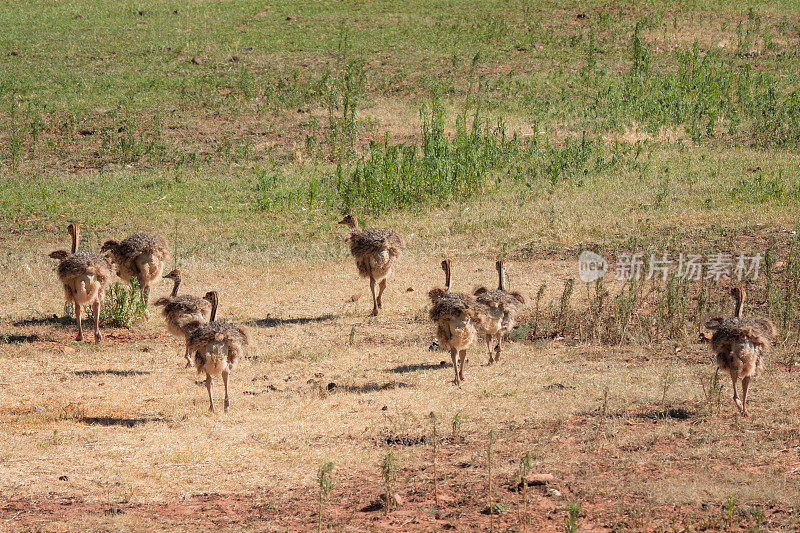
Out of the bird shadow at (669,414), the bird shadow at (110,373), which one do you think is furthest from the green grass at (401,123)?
the bird shadow at (669,414)

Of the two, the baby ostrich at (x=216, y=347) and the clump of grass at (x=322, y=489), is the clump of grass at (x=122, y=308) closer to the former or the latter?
the baby ostrich at (x=216, y=347)

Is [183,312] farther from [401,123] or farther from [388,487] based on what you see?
[401,123]

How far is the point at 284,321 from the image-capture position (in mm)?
16281

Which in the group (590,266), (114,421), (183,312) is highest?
(183,312)

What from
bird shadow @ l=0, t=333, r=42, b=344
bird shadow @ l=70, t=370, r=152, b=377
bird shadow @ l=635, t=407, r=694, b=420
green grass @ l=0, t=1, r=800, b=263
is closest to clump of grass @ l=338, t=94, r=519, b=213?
green grass @ l=0, t=1, r=800, b=263

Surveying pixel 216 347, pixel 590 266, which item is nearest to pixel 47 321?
pixel 216 347

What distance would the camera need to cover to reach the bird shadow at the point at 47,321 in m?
15.9

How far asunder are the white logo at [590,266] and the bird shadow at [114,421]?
29.1 feet

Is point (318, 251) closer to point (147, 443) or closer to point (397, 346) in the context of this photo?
point (397, 346)

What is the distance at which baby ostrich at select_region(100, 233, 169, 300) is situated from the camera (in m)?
15.7

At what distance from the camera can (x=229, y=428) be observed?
1148cm

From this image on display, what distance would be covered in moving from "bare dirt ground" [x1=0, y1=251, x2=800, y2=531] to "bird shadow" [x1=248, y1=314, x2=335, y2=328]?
0.05 metres

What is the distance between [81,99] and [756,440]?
26.4 m

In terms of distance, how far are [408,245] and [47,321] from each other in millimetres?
7779
